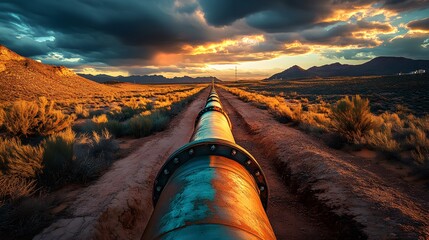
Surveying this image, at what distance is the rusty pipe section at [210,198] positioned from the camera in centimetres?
149

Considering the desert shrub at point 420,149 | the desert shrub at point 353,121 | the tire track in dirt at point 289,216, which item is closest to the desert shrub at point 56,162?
the tire track in dirt at point 289,216

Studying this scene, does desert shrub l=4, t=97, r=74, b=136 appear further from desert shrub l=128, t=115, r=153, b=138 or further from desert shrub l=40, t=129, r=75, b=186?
desert shrub l=40, t=129, r=75, b=186

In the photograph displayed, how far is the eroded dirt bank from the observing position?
3875 millimetres

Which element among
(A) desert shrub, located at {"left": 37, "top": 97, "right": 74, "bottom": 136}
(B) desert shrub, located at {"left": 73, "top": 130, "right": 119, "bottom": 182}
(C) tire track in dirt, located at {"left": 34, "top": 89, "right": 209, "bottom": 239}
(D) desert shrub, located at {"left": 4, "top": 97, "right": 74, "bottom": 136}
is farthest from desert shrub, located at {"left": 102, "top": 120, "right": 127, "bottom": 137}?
(C) tire track in dirt, located at {"left": 34, "top": 89, "right": 209, "bottom": 239}

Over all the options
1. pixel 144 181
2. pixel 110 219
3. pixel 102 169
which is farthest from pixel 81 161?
pixel 110 219

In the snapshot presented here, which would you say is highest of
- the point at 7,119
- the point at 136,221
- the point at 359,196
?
the point at 7,119

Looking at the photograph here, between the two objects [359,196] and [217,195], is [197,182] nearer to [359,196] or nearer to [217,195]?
[217,195]

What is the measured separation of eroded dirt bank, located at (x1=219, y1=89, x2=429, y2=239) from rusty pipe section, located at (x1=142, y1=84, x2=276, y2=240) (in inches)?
85.5

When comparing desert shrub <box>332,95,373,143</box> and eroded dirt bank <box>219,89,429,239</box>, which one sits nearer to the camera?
eroded dirt bank <box>219,89,429,239</box>

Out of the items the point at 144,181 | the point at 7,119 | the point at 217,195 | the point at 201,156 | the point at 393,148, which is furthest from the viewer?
the point at 7,119

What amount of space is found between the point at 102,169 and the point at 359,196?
5.79m

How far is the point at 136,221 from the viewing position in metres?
4.64

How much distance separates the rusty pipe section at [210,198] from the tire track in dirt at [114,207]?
1.93 metres

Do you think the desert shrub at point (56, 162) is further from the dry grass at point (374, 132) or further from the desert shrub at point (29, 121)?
the dry grass at point (374, 132)
